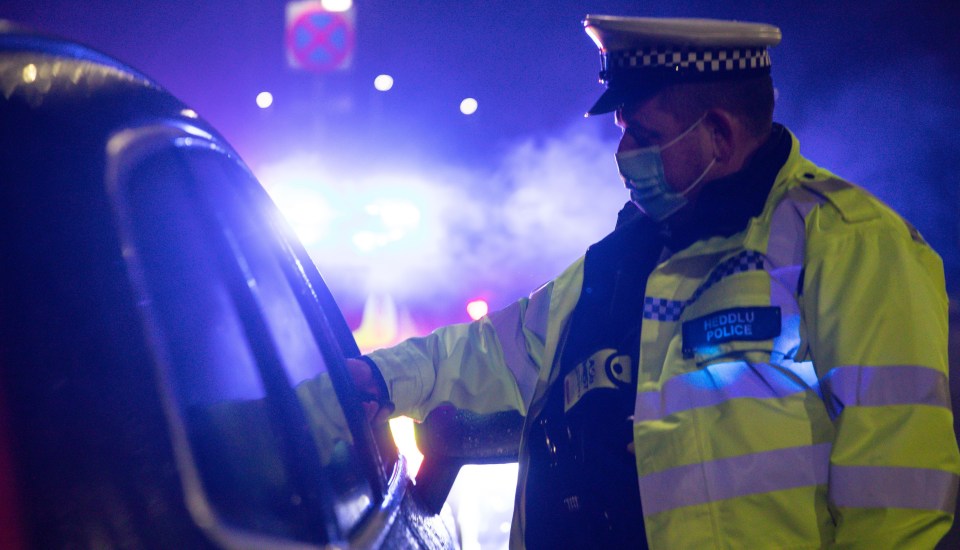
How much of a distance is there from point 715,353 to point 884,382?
30 centimetres

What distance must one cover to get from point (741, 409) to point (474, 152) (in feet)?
27.6

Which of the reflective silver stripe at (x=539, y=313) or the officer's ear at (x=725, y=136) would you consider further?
Result: the reflective silver stripe at (x=539, y=313)

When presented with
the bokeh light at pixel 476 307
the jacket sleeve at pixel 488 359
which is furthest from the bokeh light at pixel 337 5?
the jacket sleeve at pixel 488 359

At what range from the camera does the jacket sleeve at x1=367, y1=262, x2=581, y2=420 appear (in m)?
2.07

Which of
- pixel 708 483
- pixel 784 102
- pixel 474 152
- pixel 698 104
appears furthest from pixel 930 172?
pixel 708 483

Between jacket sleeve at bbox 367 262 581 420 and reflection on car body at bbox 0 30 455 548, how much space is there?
36.3 inches

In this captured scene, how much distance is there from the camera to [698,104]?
1920 mm

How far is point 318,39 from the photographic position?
778cm

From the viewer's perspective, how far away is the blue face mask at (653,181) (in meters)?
1.97

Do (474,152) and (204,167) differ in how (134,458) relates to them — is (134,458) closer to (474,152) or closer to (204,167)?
(204,167)

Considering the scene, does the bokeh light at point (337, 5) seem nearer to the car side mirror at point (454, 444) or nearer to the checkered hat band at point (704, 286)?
the car side mirror at point (454, 444)

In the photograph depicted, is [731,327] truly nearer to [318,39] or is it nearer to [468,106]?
[318,39]

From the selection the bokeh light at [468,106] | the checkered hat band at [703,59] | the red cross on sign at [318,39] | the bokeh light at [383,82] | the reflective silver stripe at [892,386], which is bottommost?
the reflective silver stripe at [892,386]

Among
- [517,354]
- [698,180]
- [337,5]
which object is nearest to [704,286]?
[698,180]
